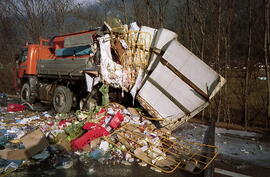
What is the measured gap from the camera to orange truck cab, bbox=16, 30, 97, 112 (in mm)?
6575

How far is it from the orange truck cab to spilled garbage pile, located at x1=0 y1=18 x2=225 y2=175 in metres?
0.84

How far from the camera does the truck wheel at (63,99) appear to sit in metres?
7.43

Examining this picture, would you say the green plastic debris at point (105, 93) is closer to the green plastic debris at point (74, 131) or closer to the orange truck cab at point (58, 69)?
the orange truck cab at point (58, 69)

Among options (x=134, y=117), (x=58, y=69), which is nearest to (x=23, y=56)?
(x=58, y=69)

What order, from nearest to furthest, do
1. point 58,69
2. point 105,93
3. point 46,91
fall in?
point 105,93 < point 58,69 < point 46,91

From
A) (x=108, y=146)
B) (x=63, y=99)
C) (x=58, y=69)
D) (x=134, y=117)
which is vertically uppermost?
(x=58, y=69)

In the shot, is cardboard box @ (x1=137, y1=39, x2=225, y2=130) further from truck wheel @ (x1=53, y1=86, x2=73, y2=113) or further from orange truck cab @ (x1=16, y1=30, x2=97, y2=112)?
truck wheel @ (x1=53, y1=86, x2=73, y2=113)

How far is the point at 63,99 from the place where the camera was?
7.54 m

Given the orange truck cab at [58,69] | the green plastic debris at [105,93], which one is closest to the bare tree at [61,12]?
the orange truck cab at [58,69]

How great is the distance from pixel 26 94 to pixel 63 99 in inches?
129

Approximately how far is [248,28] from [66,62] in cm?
611

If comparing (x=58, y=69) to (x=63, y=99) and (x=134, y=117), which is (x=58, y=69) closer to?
(x=63, y=99)

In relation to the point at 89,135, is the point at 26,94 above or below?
above

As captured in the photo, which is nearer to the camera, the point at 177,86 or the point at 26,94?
the point at 177,86
